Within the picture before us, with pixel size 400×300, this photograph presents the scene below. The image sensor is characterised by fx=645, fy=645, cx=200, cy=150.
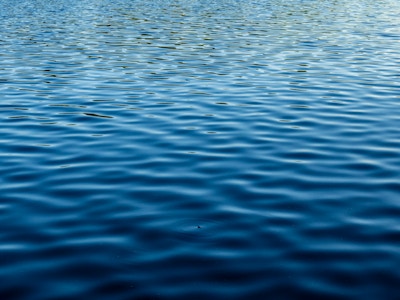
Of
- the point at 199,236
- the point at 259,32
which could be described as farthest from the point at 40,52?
the point at 199,236

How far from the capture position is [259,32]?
3158 centimetres

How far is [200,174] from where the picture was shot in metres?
11.1

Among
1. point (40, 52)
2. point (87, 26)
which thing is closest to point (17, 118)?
point (40, 52)

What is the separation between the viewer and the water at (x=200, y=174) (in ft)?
24.6

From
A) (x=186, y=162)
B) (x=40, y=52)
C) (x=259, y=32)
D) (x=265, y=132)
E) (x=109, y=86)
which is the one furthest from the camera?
(x=259, y=32)

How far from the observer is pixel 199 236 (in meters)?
8.55

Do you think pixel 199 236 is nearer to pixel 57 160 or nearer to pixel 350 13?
pixel 57 160

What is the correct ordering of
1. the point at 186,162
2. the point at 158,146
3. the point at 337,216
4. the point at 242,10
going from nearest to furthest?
the point at 337,216 < the point at 186,162 < the point at 158,146 < the point at 242,10

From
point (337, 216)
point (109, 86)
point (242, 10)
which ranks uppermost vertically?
point (337, 216)

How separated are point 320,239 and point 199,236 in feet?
5.22

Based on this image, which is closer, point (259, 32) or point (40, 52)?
point (40, 52)

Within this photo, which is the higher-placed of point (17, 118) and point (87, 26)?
point (17, 118)

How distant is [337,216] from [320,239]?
0.89 meters

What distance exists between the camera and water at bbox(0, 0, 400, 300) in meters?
7.51
